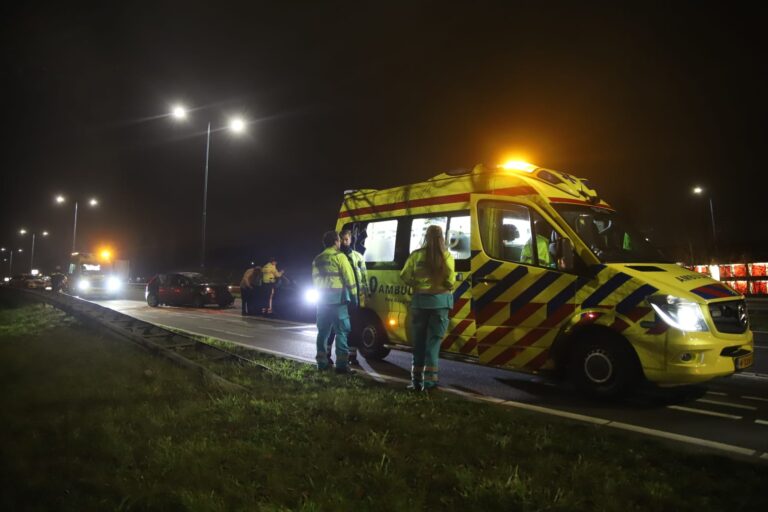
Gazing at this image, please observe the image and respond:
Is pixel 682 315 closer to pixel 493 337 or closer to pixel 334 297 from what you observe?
pixel 493 337

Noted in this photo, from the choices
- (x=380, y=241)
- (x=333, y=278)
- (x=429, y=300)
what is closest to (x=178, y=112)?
(x=380, y=241)

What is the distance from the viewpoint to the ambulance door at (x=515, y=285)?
5984mm

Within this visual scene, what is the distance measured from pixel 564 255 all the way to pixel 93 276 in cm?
2867

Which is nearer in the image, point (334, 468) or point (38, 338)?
point (334, 468)

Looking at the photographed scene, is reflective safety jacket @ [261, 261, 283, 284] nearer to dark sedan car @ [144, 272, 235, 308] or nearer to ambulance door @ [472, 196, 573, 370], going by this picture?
dark sedan car @ [144, 272, 235, 308]

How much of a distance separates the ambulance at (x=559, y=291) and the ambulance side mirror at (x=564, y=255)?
0.04 feet

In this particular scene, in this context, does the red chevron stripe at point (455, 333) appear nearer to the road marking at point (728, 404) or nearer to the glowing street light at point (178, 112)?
the road marking at point (728, 404)

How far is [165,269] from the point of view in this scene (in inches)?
2190

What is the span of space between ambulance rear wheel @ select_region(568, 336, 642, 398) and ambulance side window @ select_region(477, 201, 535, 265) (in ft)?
3.77

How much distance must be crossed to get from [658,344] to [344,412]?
312 centimetres

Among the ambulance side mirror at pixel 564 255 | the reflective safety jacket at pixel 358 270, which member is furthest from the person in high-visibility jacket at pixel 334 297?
the ambulance side mirror at pixel 564 255

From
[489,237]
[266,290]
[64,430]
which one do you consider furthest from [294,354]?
[266,290]

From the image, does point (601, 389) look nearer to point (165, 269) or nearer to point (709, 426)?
point (709, 426)

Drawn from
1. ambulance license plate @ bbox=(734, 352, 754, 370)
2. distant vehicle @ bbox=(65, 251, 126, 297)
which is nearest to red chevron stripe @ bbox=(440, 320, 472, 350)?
ambulance license plate @ bbox=(734, 352, 754, 370)
